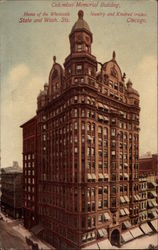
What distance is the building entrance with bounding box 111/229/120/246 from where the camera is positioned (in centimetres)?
824

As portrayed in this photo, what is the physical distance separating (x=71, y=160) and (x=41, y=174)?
1737 millimetres

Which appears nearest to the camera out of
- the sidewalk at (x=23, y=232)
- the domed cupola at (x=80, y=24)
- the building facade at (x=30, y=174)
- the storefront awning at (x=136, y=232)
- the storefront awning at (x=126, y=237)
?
the domed cupola at (x=80, y=24)

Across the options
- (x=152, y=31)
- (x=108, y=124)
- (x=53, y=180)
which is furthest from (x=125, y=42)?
(x=53, y=180)

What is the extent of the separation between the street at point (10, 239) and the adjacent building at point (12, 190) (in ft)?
1.81

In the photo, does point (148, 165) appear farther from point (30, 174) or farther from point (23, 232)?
point (23, 232)

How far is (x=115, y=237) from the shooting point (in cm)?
844

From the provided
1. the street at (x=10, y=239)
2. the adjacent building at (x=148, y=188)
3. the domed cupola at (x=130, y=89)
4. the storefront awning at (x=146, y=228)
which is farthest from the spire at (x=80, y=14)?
the storefront awning at (x=146, y=228)

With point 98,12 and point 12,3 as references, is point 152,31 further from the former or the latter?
point 12,3

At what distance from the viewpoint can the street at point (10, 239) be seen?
26.4 feet

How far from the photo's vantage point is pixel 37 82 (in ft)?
26.8

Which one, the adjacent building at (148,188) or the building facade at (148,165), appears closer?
the building facade at (148,165)

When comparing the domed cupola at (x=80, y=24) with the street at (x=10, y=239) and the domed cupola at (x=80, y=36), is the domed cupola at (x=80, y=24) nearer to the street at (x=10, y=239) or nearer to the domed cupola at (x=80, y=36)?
the domed cupola at (x=80, y=36)

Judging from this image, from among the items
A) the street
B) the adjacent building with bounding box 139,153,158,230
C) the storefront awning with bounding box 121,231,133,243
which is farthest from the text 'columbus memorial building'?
the street

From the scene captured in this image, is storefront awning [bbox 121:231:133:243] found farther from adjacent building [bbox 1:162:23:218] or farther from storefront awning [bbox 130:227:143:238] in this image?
adjacent building [bbox 1:162:23:218]
